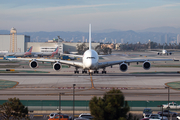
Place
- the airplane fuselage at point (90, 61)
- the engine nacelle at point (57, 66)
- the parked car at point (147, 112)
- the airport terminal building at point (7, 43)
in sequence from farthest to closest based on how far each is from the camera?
the airport terminal building at point (7, 43) < the engine nacelle at point (57, 66) < the airplane fuselage at point (90, 61) < the parked car at point (147, 112)

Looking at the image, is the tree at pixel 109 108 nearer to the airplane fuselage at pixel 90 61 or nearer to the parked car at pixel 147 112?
the parked car at pixel 147 112

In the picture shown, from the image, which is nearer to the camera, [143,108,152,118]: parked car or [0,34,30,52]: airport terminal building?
[143,108,152,118]: parked car

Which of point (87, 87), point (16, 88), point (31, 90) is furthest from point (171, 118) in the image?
point (16, 88)

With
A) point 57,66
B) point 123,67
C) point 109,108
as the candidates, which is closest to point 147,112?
point 109,108

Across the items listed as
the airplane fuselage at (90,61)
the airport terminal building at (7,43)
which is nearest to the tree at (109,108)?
the airplane fuselage at (90,61)

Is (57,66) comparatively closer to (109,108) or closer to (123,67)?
(123,67)

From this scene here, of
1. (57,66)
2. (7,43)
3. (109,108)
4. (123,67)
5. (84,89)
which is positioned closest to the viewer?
(109,108)

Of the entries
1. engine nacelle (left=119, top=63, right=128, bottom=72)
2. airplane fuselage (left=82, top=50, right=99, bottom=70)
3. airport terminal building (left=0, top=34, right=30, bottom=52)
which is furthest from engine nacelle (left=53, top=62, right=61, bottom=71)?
airport terminal building (left=0, top=34, right=30, bottom=52)

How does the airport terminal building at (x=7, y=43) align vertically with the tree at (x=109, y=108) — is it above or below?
above

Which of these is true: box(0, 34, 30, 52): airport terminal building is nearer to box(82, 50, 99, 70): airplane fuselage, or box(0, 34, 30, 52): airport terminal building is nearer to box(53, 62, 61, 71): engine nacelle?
box(53, 62, 61, 71): engine nacelle

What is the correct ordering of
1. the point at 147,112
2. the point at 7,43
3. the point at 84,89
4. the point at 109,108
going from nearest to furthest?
the point at 109,108 < the point at 147,112 < the point at 84,89 < the point at 7,43
